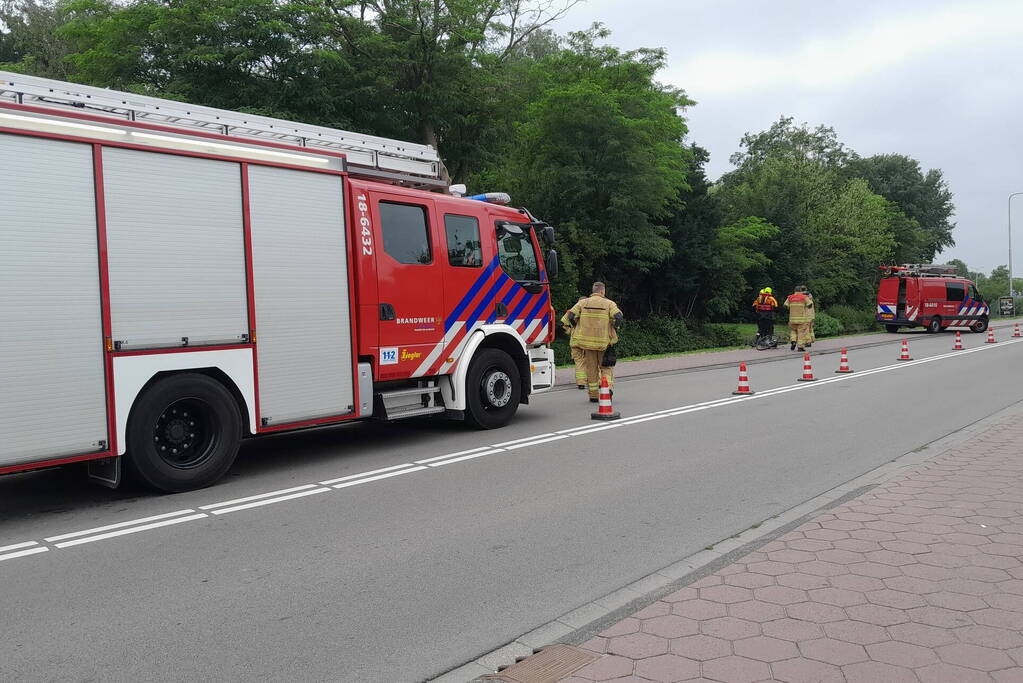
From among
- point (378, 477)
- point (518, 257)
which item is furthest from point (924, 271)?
point (378, 477)

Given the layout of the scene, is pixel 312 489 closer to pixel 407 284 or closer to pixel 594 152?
pixel 407 284

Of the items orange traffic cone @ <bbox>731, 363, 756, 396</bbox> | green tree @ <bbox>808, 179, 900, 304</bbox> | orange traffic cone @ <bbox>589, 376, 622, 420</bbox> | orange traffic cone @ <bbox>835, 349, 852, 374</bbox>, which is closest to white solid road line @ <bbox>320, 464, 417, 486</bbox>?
orange traffic cone @ <bbox>589, 376, 622, 420</bbox>

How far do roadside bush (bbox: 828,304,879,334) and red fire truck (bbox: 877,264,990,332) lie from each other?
286 cm

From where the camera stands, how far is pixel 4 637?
392 cm

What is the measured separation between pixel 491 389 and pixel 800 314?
15499 mm

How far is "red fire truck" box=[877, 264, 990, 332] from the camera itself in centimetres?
3378

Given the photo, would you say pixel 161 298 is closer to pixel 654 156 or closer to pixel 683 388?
pixel 683 388

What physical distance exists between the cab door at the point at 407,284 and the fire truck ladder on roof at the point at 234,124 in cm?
46

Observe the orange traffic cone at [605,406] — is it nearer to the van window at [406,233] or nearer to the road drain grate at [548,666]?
the van window at [406,233]

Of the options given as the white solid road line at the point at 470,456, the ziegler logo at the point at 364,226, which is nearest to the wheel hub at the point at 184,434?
the white solid road line at the point at 470,456

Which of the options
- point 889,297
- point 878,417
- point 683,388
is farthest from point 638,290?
point 878,417

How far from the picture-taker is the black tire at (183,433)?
21.2 ft

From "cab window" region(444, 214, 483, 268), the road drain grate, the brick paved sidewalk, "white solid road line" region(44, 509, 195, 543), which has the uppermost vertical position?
"cab window" region(444, 214, 483, 268)

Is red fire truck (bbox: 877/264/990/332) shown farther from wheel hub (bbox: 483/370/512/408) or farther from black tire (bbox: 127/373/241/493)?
black tire (bbox: 127/373/241/493)
